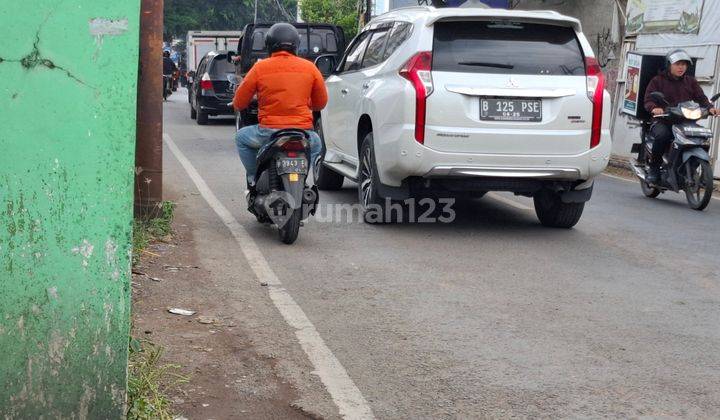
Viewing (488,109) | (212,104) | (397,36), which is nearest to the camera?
(488,109)

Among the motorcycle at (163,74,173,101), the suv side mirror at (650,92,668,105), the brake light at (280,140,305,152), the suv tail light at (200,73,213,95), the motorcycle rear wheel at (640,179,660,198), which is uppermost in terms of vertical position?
the suv side mirror at (650,92,668,105)

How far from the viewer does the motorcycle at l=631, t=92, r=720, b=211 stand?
1188 centimetres

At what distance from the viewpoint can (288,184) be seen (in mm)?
8383

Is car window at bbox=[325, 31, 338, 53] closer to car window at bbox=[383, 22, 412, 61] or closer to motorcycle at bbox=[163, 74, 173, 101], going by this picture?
car window at bbox=[383, 22, 412, 61]

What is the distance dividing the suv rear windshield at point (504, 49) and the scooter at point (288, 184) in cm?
142

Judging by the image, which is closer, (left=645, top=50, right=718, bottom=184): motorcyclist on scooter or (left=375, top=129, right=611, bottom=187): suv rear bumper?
(left=375, top=129, right=611, bottom=187): suv rear bumper

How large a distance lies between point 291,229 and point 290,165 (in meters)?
0.51

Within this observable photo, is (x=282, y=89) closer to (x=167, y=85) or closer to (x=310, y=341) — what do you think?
(x=310, y=341)

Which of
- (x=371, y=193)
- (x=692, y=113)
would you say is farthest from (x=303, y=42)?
(x=371, y=193)

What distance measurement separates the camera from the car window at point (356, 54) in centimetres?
1100

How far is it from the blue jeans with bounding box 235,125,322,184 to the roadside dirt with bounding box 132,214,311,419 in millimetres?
1397

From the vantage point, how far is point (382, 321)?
237 inches


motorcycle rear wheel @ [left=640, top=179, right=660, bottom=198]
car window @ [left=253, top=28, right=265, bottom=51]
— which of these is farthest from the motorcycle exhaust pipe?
car window @ [left=253, top=28, right=265, bottom=51]

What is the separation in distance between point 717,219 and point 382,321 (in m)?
6.44
